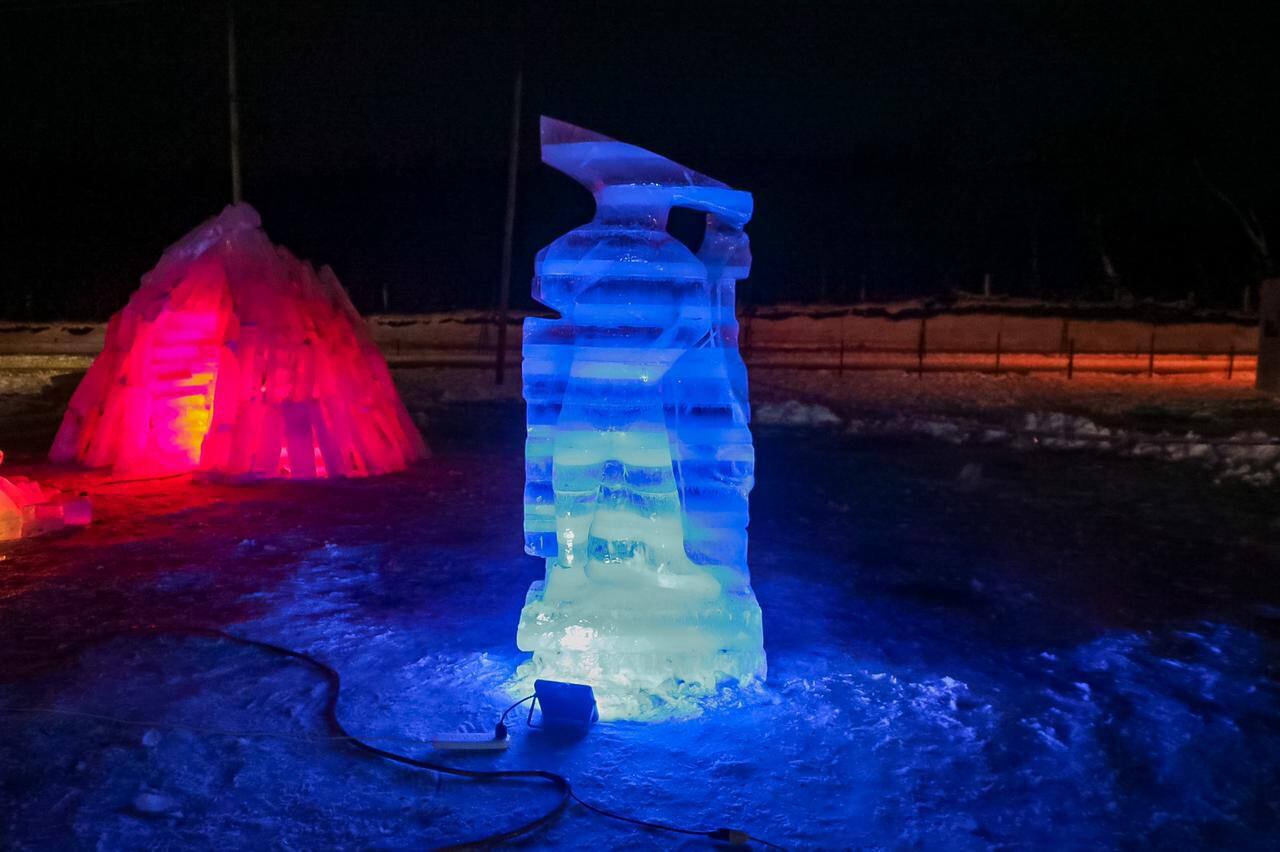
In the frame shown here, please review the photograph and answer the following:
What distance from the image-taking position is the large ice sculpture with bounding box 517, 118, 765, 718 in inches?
190

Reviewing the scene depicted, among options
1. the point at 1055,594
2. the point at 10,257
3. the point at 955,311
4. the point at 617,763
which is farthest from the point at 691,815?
the point at 10,257

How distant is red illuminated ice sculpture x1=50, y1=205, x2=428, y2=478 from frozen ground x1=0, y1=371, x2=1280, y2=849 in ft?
3.01

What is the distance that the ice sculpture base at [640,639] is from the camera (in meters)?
5.00

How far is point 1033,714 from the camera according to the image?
16.3 ft

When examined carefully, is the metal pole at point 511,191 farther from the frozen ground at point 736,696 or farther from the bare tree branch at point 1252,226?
the bare tree branch at point 1252,226

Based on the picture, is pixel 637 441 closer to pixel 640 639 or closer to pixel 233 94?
pixel 640 639

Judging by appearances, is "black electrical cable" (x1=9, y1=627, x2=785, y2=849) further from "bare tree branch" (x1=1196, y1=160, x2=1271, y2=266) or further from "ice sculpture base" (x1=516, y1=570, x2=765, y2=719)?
"bare tree branch" (x1=1196, y1=160, x2=1271, y2=266)

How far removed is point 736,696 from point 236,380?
25.8 ft

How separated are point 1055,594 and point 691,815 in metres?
4.08

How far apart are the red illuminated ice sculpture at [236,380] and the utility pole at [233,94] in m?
3.58

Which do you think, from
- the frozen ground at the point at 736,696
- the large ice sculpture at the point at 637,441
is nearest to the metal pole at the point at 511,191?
the frozen ground at the point at 736,696

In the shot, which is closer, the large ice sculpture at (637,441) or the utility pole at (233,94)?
the large ice sculpture at (637,441)

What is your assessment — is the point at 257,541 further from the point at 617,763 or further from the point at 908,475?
the point at 908,475

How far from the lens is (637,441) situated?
4.89 meters
